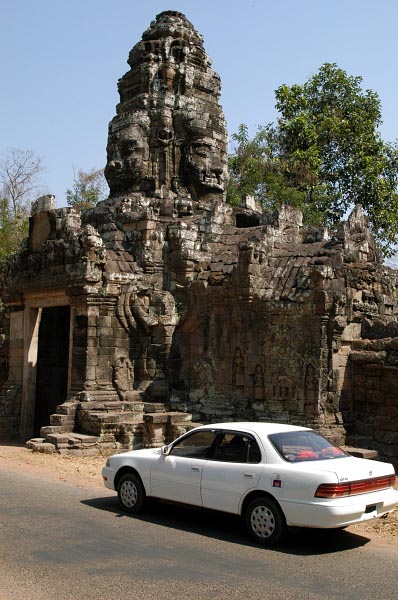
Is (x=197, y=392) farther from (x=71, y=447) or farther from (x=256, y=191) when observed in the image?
(x=256, y=191)

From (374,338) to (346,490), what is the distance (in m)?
6.62

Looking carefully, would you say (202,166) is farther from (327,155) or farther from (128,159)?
(327,155)

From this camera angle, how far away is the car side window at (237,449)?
23.6ft

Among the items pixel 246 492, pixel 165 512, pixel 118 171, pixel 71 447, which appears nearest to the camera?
pixel 246 492

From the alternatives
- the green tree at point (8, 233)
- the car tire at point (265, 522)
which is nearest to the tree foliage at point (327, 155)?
the green tree at point (8, 233)

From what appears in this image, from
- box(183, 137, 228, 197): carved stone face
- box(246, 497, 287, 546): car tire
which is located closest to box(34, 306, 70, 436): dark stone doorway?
box(183, 137, 228, 197): carved stone face

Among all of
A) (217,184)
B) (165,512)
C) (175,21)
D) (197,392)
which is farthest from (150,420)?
(175,21)

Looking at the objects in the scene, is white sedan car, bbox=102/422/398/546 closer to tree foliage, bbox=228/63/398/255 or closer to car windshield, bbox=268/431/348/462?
car windshield, bbox=268/431/348/462

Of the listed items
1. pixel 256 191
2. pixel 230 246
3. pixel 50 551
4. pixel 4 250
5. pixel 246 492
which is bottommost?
pixel 50 551

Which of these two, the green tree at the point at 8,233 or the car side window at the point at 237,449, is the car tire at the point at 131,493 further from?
the green tree at the point at 8,233

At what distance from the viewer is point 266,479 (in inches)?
→ 268

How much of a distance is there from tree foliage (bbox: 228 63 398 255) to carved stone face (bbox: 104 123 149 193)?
995 centimetres

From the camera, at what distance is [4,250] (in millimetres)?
25312

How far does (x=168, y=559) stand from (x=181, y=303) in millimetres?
8425
